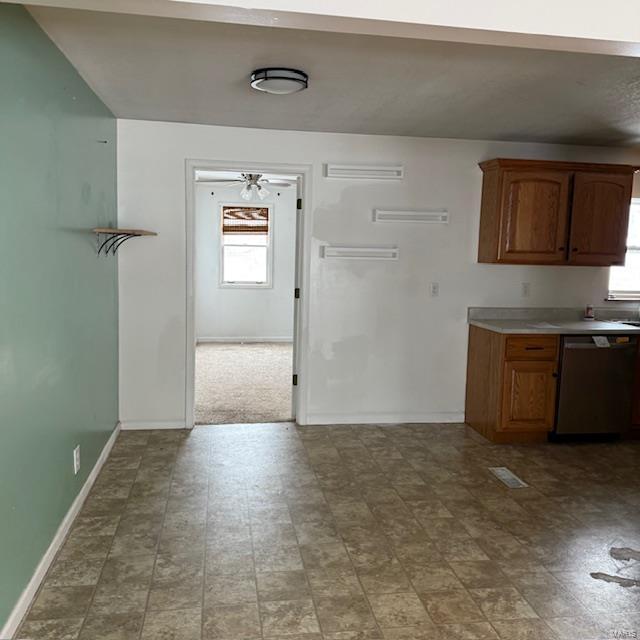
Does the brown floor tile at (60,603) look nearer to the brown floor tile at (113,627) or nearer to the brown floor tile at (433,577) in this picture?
the brown floor tile at (113,627)

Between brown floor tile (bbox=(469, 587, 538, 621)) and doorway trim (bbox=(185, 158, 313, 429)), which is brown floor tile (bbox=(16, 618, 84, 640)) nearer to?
brown floor tile (bbox=(469, 587, 538, 621))

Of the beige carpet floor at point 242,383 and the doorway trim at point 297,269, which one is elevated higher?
the doorway trim at point 297,269

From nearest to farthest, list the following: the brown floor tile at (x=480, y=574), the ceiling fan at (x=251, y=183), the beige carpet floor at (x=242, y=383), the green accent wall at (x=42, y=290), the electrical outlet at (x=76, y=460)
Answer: the green accent wall at (x=42, y=290), the brown floor tile at (x=480, y=574), the electrical outlet at (x=76, y=460), the beige carpet floor at (x=242, y=383), the ceiling fan at (x=251, y=183)

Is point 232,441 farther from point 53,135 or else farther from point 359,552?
point 53,135

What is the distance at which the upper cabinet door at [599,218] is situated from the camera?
4.43 metres

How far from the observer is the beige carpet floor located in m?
4.91

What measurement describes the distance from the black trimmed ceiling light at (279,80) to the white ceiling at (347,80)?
0.06 metres

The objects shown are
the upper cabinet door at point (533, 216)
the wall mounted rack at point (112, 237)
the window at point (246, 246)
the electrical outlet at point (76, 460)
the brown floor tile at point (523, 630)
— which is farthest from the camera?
the window at point (246, 246)

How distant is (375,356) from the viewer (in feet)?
15.3

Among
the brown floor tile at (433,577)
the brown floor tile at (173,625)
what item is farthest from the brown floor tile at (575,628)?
the brown floor tile at (173,625)

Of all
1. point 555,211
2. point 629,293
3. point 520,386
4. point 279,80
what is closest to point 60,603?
point 279,80

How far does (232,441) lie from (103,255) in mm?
1553

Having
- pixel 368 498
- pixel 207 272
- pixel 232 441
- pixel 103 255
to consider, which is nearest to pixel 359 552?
pixel 368 498

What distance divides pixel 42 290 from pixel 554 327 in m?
3.46
